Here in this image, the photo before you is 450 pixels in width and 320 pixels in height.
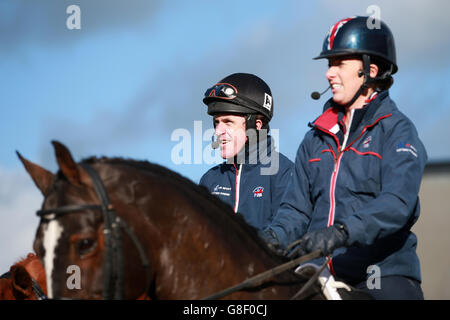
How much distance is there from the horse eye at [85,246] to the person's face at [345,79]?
222cm

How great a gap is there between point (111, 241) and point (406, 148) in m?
2.04

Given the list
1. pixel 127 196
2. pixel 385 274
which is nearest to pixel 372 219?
pixel 385 274

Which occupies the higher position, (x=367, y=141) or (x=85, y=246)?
(x=367, y=141)

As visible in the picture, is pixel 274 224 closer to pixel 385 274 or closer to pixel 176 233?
pixel 385 274

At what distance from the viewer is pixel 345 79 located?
425 cm

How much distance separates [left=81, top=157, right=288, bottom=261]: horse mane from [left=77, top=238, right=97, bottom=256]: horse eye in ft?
1.64

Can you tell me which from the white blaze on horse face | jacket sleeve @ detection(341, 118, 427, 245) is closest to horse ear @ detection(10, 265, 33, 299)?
the white blaze on horse face

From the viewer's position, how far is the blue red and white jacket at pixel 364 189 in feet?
11.5

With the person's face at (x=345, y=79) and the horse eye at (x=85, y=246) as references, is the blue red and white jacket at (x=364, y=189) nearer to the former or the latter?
the person's face at (x=345, y=79)

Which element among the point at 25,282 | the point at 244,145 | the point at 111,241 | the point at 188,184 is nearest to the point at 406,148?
the point at 188,184

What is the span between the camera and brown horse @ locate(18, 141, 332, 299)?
2.86m

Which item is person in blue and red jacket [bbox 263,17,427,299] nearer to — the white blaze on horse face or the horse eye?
the horse eye

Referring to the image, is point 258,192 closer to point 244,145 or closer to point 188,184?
point 244,145

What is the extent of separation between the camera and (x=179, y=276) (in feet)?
10.1
